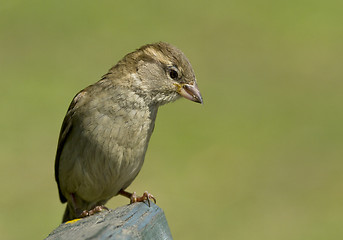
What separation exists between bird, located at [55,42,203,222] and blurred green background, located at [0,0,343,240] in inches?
159

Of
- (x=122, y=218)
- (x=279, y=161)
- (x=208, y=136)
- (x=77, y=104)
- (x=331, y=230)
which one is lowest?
(x=122, y=218)

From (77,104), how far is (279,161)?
20.8 ft

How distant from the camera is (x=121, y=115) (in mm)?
4883

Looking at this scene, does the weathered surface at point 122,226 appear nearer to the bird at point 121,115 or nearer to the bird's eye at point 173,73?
the bird at point 121,115

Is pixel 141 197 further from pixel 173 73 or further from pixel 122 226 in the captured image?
pixel 122 226

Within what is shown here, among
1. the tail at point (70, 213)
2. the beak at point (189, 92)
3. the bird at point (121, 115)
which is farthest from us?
the tail at point (70, 213)

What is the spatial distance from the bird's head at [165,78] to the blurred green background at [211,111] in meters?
4.32

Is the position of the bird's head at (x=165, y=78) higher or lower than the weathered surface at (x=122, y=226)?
higher

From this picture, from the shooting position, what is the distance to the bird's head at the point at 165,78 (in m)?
4.97

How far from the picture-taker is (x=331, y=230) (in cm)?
953

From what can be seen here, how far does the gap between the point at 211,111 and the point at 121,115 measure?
277 inches

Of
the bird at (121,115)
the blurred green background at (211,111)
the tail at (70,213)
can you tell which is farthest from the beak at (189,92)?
the blurred green background at (211,111)

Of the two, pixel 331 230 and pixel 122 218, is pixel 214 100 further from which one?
pixel 122 218

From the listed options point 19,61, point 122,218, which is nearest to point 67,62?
point 19,61
